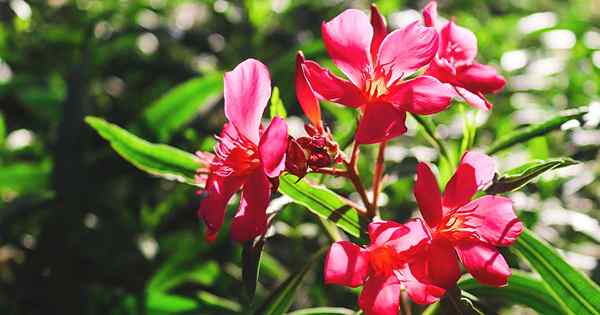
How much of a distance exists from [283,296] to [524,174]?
0.39 metres

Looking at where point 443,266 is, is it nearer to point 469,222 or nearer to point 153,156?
point 469,222

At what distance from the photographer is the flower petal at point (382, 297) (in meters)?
0.68

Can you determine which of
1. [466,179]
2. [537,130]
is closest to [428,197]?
[466,179]

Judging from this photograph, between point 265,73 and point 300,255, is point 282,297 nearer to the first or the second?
point 265,73

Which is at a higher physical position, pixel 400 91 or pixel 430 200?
pixel 400 91

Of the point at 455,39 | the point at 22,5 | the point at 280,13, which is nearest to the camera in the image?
the point at 455,39

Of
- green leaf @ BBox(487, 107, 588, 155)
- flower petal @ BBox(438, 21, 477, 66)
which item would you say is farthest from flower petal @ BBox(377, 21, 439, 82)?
green leaf @ BBox(487, 107, 588, 155)

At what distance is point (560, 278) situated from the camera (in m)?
0.89

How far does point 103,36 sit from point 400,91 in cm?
136

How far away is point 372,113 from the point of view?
0.72 m

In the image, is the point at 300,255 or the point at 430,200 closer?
the point at 430,200

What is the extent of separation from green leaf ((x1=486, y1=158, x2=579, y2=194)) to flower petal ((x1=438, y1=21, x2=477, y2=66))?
0.54ft

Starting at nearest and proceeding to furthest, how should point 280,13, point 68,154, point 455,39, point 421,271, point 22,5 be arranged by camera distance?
point 421,271, point 455,39, point 68,154, point 22,5, point 280,13

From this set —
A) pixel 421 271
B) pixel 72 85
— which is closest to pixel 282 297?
pixel 421 271
